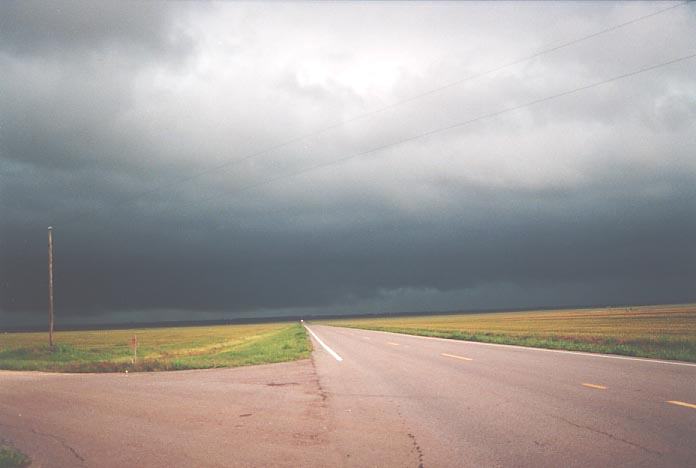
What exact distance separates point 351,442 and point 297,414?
2.35 metres

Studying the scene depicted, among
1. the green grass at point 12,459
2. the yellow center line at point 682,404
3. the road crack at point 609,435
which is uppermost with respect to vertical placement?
the green grass at point 12,459

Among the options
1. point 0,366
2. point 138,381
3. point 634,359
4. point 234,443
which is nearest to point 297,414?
point 234,443

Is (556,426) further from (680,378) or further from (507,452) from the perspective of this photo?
(680,378)

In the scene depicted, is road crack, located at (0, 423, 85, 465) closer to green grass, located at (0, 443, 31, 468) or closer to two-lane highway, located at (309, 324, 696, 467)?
green grass, located at (0, 443, 31, 468)

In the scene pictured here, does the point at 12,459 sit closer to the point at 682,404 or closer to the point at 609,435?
the point at 609,435

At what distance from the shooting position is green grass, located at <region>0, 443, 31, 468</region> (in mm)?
6455

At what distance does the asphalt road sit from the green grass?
7.5 inches

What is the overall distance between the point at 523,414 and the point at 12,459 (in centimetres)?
761

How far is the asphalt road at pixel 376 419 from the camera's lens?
19.9 ft

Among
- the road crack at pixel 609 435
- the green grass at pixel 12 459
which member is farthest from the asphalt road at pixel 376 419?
the green grass at pixel 12 459

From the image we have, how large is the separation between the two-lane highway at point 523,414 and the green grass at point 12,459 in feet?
14.2

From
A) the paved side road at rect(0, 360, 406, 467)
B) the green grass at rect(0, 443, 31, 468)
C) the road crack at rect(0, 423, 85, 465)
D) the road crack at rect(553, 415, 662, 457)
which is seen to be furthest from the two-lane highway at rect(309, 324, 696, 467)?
the green grass at rect(0, 443, 31, 468)

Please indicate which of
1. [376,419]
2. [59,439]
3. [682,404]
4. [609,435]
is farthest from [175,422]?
[682,404]

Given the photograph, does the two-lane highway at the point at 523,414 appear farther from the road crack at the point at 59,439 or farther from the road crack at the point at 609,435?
the road crack at the point at 59,439
